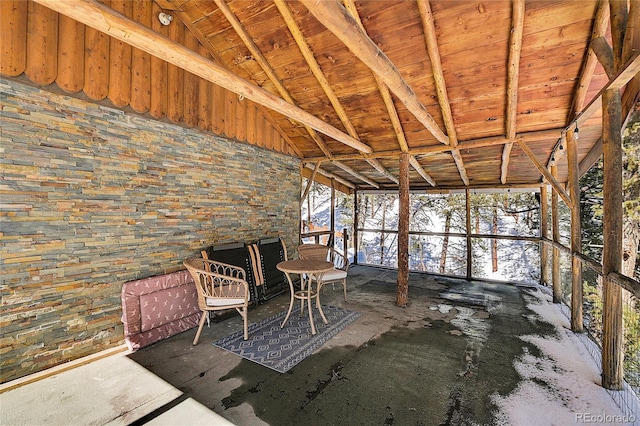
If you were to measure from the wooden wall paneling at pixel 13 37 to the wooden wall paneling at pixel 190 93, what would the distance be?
5.18 ft

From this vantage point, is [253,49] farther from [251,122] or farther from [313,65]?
[251,122]

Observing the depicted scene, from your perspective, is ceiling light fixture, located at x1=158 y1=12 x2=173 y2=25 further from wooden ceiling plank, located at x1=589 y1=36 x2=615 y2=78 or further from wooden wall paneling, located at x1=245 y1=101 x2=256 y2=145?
wooden ceiling plank, located at x1=589 y1=36 x2=615 y2=78

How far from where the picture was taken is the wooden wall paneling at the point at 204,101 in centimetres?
403

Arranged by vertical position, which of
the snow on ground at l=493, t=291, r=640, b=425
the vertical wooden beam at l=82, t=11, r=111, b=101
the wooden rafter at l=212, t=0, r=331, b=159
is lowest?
the snow on ground at l=493, t=291, r=640, b=425

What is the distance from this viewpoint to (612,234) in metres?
2.36

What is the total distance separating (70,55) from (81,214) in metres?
1.65

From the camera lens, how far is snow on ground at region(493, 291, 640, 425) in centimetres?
209

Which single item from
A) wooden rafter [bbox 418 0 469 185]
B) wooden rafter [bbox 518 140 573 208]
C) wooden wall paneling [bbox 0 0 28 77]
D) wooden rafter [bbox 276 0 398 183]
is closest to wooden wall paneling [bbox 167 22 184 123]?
wooden wall paneling [bbox 0 0 28 77]

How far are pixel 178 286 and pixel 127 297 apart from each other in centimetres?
59

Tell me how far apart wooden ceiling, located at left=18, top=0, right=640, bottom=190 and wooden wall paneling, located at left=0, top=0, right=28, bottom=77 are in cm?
127

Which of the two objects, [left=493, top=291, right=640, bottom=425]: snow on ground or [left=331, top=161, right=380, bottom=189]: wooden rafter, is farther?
[left=331, top=161, right=380, bottom=189]: wooden rafter

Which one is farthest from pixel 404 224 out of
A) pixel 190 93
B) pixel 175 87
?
pixel 175 87

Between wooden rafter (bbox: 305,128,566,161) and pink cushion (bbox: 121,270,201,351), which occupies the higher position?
wooden rafter (bbox: 305,128,566,161)

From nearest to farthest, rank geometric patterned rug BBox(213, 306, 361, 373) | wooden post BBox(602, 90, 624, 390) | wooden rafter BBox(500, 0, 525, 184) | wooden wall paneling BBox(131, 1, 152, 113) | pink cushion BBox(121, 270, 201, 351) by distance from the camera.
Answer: wooden post BBox(602, 90, 624, 390) < wooden rafter BBox(500, 0, 525, 184) < geometric patterned rug BBox(213, 306, 361, 373) < pink cushion BBox(121, 270, 201, 351) < wooden wall paneling BBox(131, 1, 152, 113)
